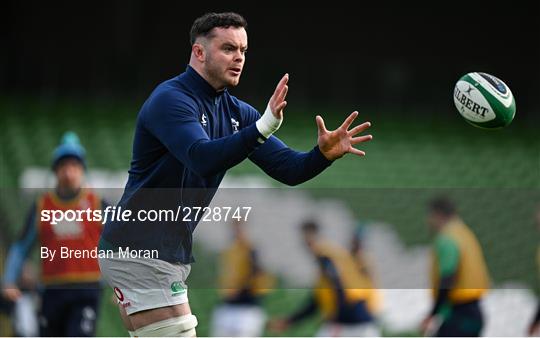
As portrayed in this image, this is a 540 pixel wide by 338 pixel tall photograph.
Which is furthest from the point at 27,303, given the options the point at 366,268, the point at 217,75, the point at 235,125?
the point at 217,75

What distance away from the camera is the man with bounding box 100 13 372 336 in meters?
4.63

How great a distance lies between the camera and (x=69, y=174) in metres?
8.01

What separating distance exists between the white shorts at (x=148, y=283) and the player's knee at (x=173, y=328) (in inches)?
3.2

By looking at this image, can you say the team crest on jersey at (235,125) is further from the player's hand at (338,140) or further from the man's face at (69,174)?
the man's face at (69,174)

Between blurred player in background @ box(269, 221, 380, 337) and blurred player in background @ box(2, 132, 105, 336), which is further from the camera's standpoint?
blurred player in background @ box(269, 221, 380, 337)

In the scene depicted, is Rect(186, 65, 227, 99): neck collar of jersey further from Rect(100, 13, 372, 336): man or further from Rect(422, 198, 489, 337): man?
Rect(422, 198, 489, 337): man

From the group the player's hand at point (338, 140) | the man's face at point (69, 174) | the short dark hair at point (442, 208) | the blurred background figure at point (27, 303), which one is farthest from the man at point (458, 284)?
the blurred background figure at point (27, 303)

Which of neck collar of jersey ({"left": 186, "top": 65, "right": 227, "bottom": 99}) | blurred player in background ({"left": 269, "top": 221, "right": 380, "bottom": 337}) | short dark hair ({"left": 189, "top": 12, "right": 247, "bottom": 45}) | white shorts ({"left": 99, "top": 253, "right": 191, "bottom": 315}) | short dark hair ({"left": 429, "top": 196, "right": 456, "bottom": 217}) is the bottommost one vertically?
blurred player in background ({"left": 269, "top": 221, "right": 380, "bottom": 337})

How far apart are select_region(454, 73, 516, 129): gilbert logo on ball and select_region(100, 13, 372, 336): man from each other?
1.16 m

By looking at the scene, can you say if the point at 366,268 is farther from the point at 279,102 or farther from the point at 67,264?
the point at 279,102

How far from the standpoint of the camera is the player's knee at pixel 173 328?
462 centimetres

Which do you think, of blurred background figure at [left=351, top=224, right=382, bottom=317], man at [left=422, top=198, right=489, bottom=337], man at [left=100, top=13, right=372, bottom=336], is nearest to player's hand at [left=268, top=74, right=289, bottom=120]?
man at [left=100, top=13, right=372, bottom=336]

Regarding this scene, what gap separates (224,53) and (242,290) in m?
7.33

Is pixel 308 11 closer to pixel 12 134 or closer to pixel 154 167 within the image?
pixel 12 134
